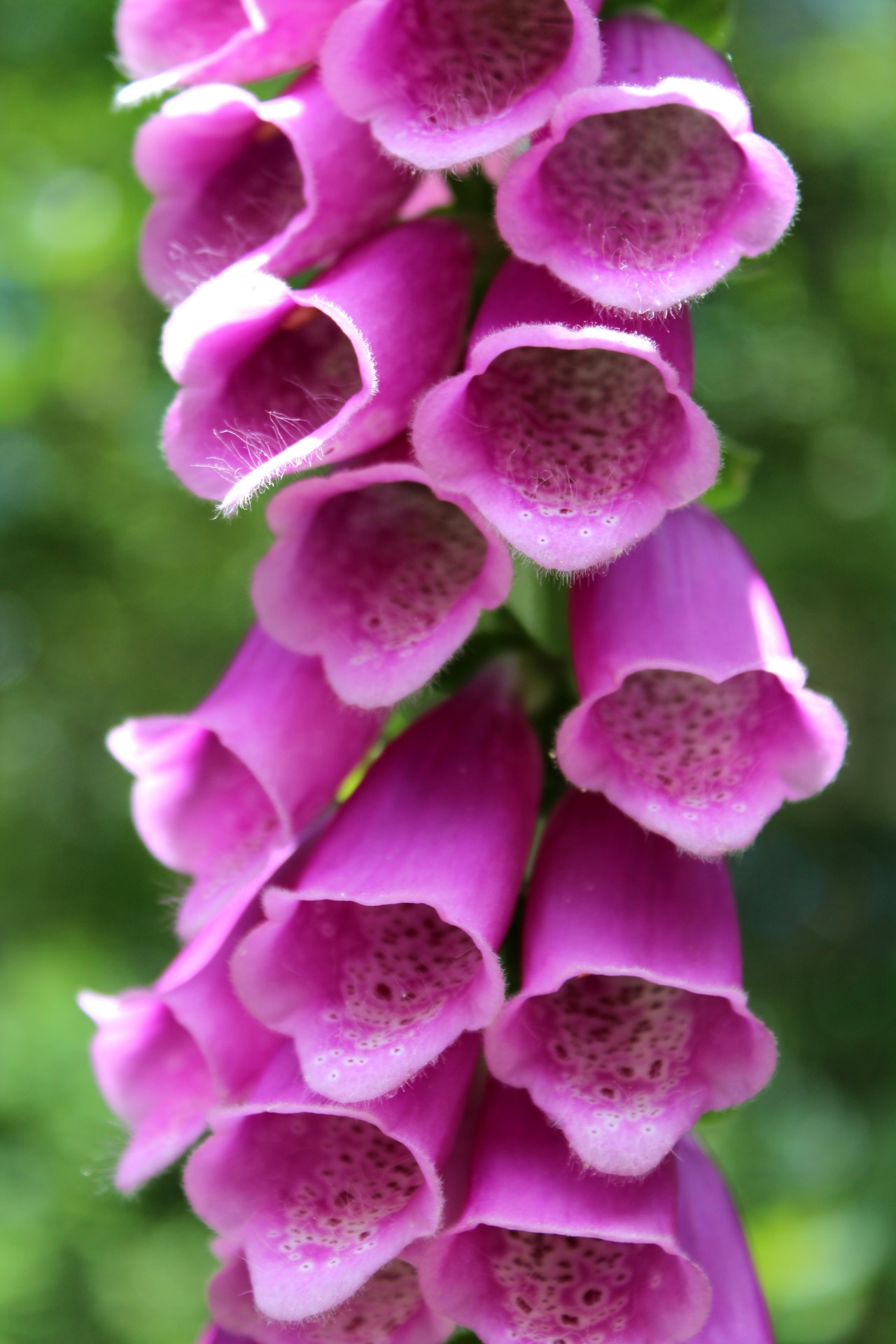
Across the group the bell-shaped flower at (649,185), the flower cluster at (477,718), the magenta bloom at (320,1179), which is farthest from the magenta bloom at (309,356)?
the magenta bloom at (320,1179)

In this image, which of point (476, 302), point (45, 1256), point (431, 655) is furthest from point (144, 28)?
point (45, 1256)

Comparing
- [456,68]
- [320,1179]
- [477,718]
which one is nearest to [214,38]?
[456,68]

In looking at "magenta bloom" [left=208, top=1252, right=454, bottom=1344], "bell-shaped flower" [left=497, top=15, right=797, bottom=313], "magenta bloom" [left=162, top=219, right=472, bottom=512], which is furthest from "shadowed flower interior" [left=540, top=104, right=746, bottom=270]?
"magenta bloom" [left=208, top=1252, right=454, bottom=1344]

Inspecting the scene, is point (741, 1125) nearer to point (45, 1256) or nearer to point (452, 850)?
point (45, 1256)

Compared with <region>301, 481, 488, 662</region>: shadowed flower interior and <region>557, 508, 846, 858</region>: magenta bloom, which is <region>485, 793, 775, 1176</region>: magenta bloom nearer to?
<region>557, 508, 846, 858</region>: magenta bloom

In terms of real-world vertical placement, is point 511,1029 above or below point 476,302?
below

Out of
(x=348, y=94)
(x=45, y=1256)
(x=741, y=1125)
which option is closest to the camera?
(x=348, y=94)
